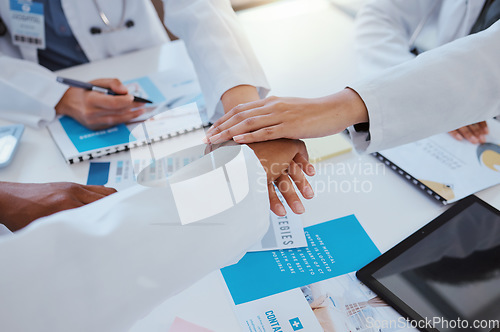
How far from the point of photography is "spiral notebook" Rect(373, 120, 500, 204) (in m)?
0.75

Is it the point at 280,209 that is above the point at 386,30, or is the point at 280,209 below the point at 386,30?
below

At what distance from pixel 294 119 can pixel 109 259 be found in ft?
1.45

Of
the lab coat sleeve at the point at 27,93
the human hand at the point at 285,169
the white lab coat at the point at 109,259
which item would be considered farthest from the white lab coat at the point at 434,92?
the lab coat sleeve at the point at 27,93

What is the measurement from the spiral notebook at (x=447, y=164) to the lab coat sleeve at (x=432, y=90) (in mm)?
86

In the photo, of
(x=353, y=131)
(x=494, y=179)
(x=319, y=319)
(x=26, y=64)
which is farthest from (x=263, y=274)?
→ (x=26, y=64)

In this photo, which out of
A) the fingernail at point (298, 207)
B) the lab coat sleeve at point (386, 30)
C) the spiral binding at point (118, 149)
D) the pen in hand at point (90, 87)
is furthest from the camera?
the lab coat sleeve at point (386, 30)

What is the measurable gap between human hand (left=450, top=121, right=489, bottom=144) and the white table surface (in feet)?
0.51

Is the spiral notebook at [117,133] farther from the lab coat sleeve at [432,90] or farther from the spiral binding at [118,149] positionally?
the lab coat sleeve at [432,90]

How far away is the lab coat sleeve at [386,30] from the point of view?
3.65ft

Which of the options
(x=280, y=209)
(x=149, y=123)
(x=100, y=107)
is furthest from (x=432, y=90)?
(x=100, y=107)

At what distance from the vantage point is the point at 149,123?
941mm

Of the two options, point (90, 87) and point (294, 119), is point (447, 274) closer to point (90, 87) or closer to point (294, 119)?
point (294, 119)

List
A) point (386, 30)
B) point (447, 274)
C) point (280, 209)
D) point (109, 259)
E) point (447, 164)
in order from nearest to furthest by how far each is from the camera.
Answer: point (109, 259) → point (447, 274) → point (280, 209) → point (447, 164) → point (386, 30)

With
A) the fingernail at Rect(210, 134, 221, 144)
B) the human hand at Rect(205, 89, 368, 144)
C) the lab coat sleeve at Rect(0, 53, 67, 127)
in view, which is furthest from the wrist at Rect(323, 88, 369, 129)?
the lab coat sleeve at Rect(0, 53, 67, 127)
